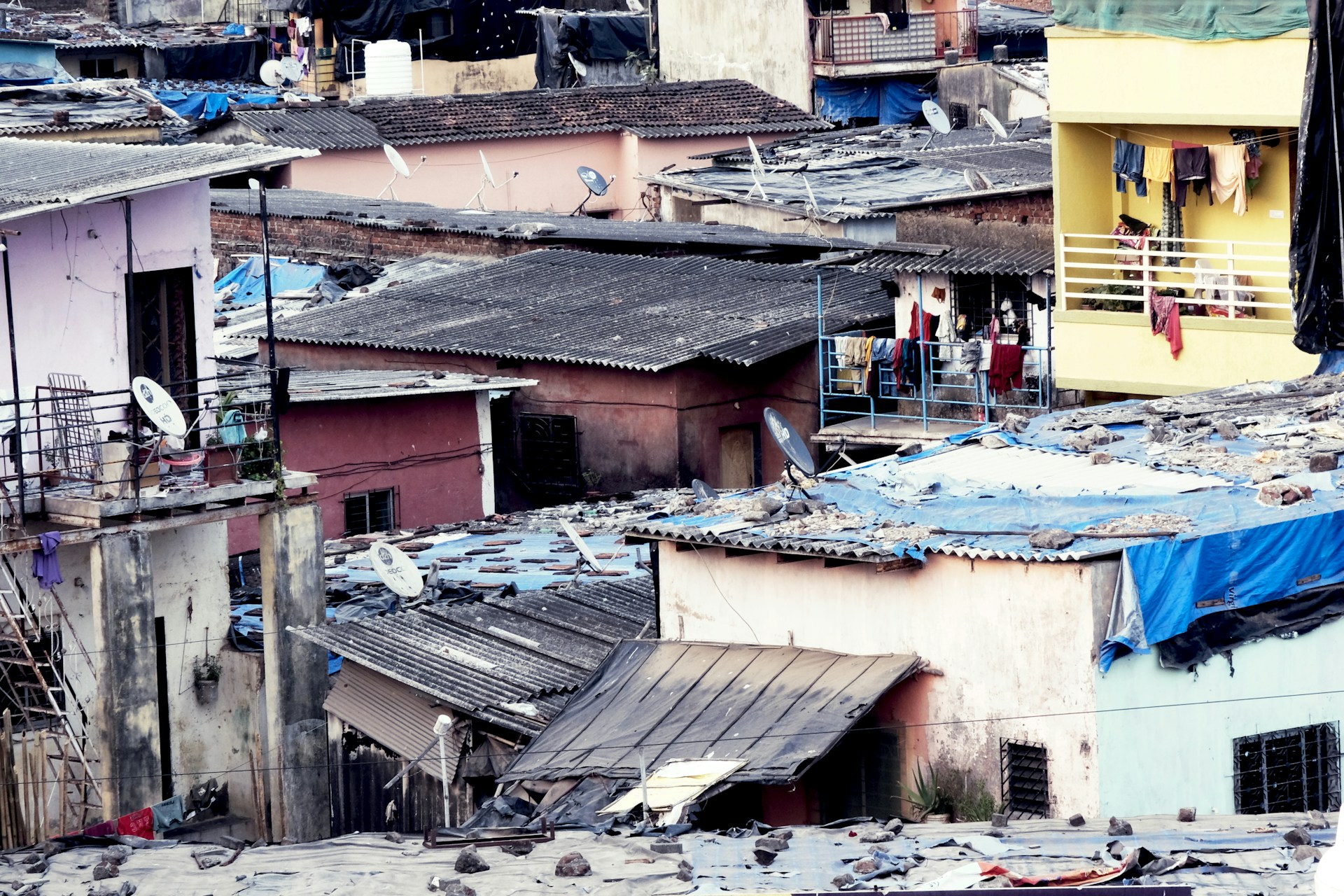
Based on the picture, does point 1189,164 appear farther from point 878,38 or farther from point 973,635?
point 878,38

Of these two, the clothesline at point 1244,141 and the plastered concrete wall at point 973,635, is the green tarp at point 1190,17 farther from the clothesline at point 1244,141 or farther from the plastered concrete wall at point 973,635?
the plastered concrete wall at point 973,635

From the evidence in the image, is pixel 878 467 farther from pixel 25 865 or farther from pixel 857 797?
pixel 25 865

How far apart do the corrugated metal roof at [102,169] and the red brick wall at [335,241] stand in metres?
15.9

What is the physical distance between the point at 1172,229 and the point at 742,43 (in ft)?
95.1

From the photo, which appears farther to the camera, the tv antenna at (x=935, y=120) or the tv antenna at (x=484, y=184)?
the tv antenna at (x=484, y=184)

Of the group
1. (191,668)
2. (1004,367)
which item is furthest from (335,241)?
(191,668)

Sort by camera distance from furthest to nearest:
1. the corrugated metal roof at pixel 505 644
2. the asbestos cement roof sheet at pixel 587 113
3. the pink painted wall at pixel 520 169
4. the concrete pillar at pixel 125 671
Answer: the asbestos cement roof sheet at pixel 587 113, the pink painted wall at pixel 520 169, the concrete pillar at pixel 125 671, the corrugated metal roof at pixel 505 644

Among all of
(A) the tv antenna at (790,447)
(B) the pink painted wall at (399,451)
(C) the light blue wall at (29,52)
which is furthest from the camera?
(C) the light blue wall at (29,52)

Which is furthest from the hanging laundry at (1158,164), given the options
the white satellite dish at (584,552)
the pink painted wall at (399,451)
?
the pink painted wall at (399,451)

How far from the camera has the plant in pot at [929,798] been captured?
15.2 m

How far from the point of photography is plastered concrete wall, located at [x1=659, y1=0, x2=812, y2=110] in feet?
172

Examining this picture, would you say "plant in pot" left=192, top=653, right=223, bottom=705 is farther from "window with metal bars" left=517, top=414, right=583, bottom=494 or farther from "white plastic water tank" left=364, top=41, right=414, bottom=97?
"white plastic water tank" left=364, top=41, right=414, bottom=97

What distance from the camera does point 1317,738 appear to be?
51.0ft

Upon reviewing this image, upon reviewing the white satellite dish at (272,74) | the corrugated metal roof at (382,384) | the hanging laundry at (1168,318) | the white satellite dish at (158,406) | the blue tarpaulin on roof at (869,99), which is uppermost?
the white satellite dish at (272,74)
